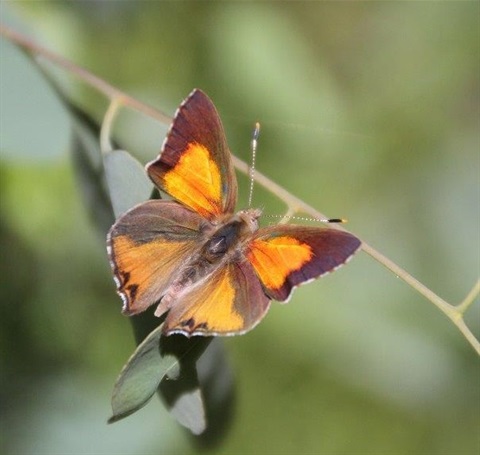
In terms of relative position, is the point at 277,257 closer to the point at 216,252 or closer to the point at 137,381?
the point at 216,252

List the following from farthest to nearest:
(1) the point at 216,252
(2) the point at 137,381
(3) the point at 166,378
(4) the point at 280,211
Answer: (4) the point at 280,211, (1) the point at 216,252, (3) the point at 166,378, (2) the point at 137,381

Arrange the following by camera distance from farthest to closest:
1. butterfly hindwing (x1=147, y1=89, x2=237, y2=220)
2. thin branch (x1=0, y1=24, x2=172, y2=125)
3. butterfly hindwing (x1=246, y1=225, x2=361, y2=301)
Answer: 1. thin branch (x1=0, y1=24, x2=172, y2=125)
2. butterfly hindwing (x1=147, y1=89, x2=237, y2=220)
3. butterfly hindwing (x1=246, y1=225, x2=361, y2=301)

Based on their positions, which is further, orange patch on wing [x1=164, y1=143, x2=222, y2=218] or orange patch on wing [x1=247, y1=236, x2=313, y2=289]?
orange patch on wing [x1=164, y1=143, x2=222, y2=218]

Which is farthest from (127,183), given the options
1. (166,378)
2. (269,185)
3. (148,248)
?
(166,378)

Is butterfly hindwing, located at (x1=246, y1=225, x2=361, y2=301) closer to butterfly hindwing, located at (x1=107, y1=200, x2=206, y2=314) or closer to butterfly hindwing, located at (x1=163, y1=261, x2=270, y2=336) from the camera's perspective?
butterfly hindwing, located at (x1=163, y1=261, x2=270, y2=336)

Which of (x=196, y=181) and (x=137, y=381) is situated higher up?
(x=196, y=181)

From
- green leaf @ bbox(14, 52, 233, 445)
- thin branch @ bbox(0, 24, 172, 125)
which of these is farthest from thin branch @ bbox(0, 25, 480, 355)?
green leaf @ bbox(14, 52, 233, 445)

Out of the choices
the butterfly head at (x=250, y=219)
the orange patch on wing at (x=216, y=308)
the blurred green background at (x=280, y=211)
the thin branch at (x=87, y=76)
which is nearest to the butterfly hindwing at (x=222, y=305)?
the orange patch on wing at (x=216, y=308)
